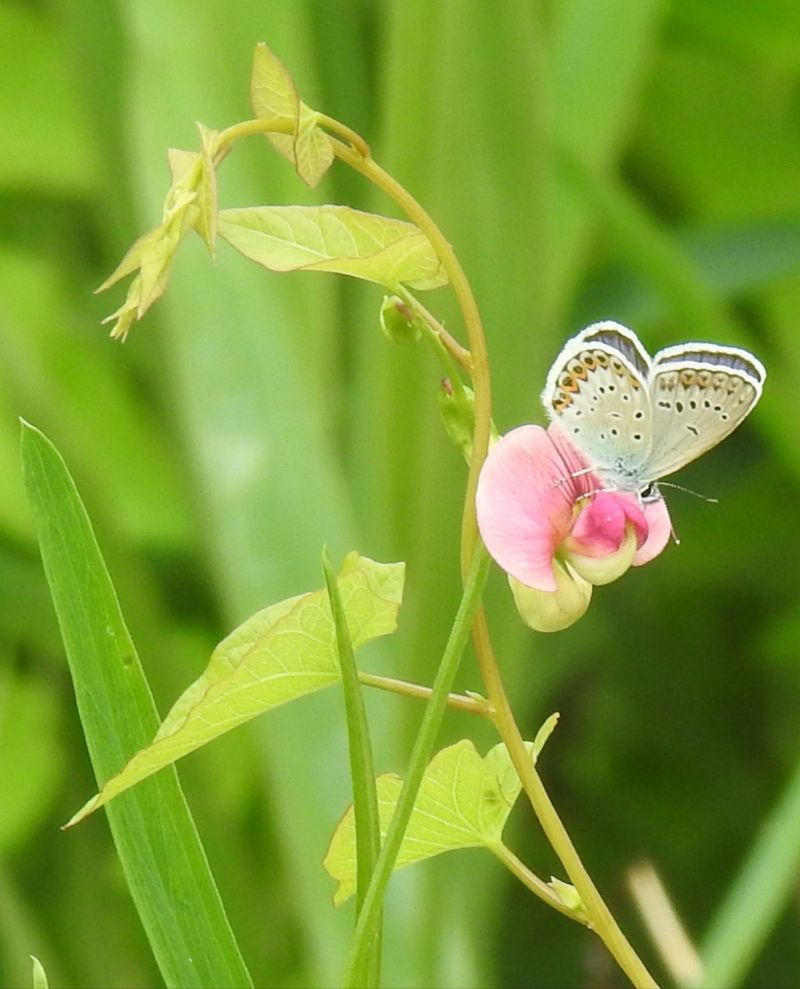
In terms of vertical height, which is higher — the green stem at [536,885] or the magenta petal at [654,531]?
the magenta petal at [654,531]

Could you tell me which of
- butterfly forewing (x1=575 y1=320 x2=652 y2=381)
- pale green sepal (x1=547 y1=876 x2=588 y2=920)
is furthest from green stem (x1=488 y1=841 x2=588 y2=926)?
butterfly forewing (x1=575 y1=320 x2=652 y2=381)

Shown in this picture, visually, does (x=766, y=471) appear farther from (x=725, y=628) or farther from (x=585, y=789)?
(x=585, y=789)

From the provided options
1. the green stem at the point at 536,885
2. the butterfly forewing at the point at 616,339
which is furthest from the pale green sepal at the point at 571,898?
the butterfly forewing at the point at 616,339

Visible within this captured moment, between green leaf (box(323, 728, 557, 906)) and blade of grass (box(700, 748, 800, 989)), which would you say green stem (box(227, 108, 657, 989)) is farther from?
blade of grass (box(700, 748, 800, 989))

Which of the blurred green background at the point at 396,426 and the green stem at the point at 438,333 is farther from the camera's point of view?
the blurred green background at the point at 396,426

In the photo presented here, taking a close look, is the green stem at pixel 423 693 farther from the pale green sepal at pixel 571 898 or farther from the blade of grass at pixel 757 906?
the blade of grass at pixel 757 906

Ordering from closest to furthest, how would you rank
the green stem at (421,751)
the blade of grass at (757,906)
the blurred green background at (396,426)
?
the green stem at (421,751) → the blade of grass at (757,906) → the blurred green background at (396,426)

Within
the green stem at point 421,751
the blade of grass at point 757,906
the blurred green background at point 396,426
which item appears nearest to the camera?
the green stem at point 421,751
